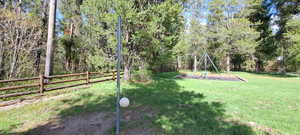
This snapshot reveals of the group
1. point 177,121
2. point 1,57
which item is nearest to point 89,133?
point 177,121

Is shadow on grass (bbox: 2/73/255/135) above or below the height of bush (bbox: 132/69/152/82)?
below

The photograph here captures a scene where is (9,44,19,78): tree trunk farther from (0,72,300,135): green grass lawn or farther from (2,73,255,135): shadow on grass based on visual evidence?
(2,73,255,135): shadow on grass

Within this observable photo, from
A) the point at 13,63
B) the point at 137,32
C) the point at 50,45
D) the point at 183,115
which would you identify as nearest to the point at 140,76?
the point at 137,32

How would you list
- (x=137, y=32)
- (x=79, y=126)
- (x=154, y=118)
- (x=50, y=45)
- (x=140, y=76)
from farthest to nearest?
(x=140, y=76) → (x=137, y=32) → (x=50, y=45) → (x=154, y=118) → (x=79, y=126)

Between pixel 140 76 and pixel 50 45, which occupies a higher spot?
pixel 50 45

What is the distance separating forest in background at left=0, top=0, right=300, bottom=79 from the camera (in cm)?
595

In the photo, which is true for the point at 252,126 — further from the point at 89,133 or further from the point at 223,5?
the point at 223,5

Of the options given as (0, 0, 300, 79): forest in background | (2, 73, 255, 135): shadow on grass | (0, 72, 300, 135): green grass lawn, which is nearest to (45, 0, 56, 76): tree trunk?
(0, 0, 300, 79): forest in background

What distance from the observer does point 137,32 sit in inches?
279

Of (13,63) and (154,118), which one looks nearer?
(154,118)

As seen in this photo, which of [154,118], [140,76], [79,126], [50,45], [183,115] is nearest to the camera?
[79,126]

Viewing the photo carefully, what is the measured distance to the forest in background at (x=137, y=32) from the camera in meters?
5.95

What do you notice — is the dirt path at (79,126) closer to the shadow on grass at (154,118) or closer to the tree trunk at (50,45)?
the shadow on grass at (154,118)

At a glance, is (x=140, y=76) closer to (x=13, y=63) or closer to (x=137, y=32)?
(x=137, y=32)
